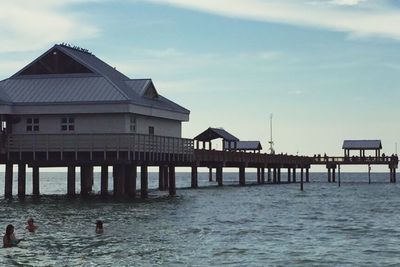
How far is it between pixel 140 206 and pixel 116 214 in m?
5.70

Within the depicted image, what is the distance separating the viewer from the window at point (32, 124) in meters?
57.0

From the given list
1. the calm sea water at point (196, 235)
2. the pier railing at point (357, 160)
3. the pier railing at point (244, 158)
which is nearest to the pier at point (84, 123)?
the calm sea water at point (196, 235)

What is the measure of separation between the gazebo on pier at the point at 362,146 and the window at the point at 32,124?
2876 inches

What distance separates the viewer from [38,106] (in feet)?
185

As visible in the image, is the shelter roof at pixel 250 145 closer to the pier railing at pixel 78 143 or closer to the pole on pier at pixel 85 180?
the pole on pier at pixel 85 180

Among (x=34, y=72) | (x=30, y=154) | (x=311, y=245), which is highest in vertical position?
(x=34, y=72)

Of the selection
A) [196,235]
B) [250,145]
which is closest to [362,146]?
[250,145]

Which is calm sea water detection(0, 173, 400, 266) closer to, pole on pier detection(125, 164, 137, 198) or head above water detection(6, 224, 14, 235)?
head above water detection(6, 224, 14, 235)

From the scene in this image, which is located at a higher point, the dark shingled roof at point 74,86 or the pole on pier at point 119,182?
the dark shingled roof at point 74,86

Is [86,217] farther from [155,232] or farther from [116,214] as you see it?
[155,232]

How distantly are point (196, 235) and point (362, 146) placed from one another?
88.8 metres

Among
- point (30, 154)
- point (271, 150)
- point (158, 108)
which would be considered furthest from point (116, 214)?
point (271, 150)

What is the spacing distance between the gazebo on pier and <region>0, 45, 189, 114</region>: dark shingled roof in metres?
63.2

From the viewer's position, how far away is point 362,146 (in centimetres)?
12188
